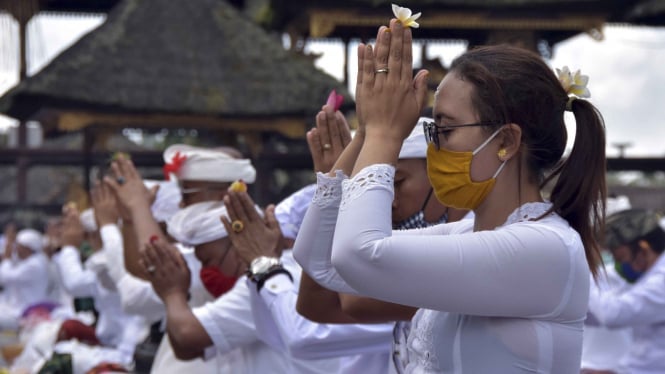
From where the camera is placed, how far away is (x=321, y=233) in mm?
2668

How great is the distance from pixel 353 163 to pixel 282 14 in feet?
38.2

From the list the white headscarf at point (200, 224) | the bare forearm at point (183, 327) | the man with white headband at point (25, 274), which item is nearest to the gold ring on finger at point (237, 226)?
the bare forearm at point (183, 327)

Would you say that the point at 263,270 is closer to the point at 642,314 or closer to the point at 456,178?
the point at 456,178

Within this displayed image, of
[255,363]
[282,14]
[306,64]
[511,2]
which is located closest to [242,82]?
[306,64]

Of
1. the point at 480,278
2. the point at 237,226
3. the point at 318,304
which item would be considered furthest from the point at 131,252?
the point at 480,278

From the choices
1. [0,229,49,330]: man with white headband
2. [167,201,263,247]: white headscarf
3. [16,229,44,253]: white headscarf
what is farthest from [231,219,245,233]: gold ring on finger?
[16,229,44,253]: white headscarf

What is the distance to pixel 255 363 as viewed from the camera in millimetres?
4105

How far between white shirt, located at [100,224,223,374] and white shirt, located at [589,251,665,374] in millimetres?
2731

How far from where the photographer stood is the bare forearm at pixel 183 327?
3873 millimetres

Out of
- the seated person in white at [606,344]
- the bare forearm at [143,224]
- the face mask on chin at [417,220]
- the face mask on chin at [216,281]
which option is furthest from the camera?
the seated person in white at [606,344]

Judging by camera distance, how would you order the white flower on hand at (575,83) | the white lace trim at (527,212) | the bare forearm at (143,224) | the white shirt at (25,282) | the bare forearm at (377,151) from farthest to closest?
the white shirt at (25,282) < the bare forearm at (143,224) < the white flower on hand at (575,83) < the white lace trim at (527,212) < the bare forearm at (377,151)

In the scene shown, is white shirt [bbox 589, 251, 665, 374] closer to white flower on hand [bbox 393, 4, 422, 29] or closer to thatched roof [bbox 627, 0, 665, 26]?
white flower on hand [bbox 393, 4, 422, 29]

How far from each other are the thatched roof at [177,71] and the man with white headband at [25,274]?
2.79m

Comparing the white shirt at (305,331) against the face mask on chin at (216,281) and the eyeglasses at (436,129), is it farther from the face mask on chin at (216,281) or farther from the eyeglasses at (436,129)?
the eyeglasses at (436,129)
